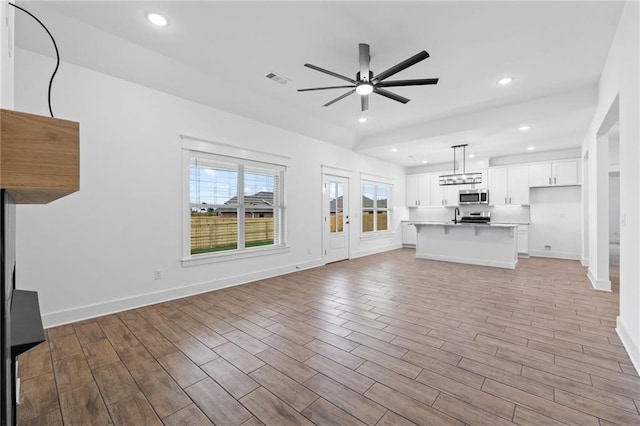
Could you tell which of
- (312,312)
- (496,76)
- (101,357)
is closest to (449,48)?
(496,76)

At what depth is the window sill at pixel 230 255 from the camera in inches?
164

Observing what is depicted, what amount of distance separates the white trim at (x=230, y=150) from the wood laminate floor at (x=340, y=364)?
2236 mm

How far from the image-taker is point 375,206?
332 inches

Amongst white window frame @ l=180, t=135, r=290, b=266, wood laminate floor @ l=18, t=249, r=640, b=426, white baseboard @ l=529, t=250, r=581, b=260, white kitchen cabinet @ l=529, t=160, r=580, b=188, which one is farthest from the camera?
white baseboard @ l=529, t=250, r=581, b=260

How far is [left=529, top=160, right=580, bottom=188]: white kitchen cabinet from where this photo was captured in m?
7.00

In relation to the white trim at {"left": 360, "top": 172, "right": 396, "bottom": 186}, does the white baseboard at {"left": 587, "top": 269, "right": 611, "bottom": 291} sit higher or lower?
lower

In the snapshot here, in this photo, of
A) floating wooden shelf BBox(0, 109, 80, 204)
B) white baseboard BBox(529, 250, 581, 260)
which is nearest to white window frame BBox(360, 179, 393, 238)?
white baseboard BBox(529, 250, 581, 260)

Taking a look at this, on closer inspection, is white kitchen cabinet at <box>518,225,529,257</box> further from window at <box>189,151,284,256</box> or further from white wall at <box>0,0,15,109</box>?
white wall at <box>0,0,15,109</box>

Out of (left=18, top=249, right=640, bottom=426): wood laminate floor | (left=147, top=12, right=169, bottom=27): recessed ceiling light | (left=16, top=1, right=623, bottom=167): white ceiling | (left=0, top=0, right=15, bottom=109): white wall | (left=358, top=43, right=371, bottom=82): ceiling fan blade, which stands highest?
(left=147, top=12, right=169, bottom=27): recessed ceiling light

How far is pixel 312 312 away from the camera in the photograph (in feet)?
11.2

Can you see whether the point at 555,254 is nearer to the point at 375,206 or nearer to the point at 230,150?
the point at 375,206

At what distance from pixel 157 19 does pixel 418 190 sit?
849cm

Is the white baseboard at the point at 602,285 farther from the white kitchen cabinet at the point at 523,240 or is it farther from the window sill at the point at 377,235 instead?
the window sill at the point at 377,235

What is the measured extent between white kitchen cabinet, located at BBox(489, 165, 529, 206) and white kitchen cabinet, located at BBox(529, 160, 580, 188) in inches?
6.7
